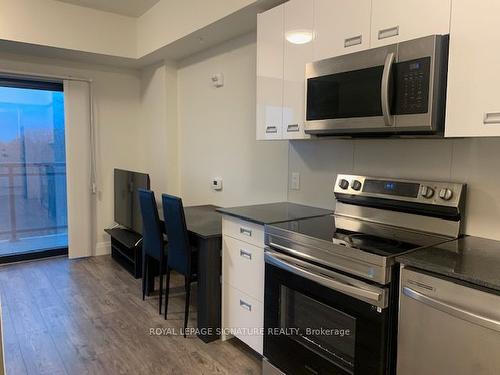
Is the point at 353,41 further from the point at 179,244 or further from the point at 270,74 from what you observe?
the point at 179,244

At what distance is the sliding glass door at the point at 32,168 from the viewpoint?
4344mm

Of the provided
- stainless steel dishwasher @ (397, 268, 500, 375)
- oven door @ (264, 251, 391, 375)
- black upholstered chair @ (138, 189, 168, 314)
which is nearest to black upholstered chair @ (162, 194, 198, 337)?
black upholstered chair @ (138, 189, 168, 314)

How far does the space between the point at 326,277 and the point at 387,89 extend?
0.89 metres

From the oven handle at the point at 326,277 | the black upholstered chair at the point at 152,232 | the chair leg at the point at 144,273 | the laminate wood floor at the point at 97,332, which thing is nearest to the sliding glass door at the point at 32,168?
the laminate wood floor at the point at 97,332

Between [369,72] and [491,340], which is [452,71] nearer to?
[369,72]

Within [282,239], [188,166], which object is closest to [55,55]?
[188,166]

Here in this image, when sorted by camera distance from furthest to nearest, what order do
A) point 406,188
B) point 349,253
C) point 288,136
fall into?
point 288,136
point 406,188
point 349,253

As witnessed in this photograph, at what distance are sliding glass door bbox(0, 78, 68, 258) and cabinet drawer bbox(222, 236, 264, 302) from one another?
10.2ft

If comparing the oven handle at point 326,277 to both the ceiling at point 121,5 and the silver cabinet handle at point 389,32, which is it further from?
the ceiling at point 121,5

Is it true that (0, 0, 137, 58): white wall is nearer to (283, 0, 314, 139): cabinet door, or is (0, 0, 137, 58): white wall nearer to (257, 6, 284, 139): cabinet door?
(257, 6, 284, 139): cabinet door

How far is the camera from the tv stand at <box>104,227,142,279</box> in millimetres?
3902

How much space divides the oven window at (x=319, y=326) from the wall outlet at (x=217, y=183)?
1.81 metres

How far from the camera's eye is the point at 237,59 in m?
3.36

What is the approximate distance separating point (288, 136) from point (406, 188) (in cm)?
79
